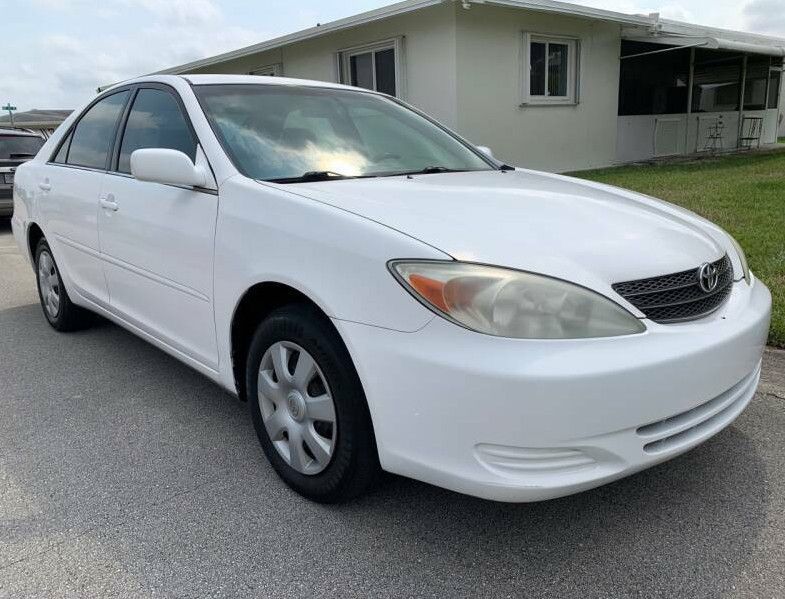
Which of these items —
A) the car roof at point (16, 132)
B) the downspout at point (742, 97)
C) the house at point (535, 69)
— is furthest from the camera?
the downspout at point (742, 97)

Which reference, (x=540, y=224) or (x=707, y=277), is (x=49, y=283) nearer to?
(x=540, y=224)

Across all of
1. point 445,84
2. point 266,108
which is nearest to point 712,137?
point 445,84

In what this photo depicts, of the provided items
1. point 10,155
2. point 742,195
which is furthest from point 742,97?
point 10,155

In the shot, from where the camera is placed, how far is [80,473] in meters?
2.83

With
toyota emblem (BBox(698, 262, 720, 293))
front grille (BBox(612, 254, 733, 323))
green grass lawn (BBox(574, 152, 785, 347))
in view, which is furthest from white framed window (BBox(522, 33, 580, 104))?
front grille (BBox(612, 254, 733, 323))

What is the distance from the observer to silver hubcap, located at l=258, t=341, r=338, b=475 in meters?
2.39

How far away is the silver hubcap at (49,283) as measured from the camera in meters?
4.70

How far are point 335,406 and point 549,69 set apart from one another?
1253 cm

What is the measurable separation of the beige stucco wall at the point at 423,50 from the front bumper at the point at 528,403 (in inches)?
407

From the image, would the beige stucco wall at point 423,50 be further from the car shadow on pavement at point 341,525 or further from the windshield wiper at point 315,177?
the car shadow on pavement at point 341,525

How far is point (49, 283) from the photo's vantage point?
4793 mm

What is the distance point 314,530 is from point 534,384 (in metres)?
1.02

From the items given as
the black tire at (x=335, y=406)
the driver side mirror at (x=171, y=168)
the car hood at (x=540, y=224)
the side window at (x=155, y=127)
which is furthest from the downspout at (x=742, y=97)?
the black tire at (x=335, y=406)

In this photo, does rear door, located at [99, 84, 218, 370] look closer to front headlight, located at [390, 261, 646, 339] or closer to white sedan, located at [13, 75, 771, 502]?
white sedan, located at [13, 75, 771, 502]
